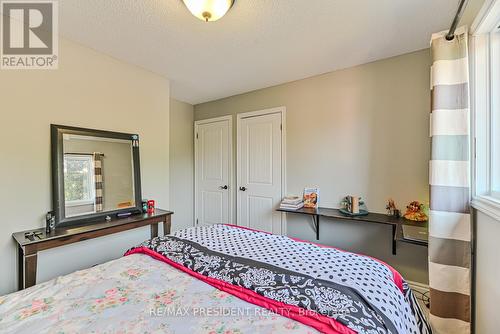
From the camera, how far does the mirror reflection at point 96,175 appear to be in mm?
1979

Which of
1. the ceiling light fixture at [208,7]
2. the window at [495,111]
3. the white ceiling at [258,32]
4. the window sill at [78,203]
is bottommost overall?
the window sill at [78,203]

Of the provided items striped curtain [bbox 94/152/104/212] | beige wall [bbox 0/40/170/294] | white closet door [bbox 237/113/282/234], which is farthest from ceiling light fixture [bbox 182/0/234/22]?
white closet door [bbox 237/113/282/234]

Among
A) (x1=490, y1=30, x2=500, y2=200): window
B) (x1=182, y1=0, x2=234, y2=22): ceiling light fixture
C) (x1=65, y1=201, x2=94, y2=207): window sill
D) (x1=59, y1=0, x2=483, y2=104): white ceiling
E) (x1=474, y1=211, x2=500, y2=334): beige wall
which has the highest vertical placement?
(x1=59, y1=0, x2=483, y2=104): white ceiling

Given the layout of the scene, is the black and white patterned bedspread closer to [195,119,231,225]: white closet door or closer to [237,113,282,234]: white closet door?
[237,113,282,234]: white closet door

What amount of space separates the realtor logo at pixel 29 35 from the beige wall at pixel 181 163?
69.9 inches

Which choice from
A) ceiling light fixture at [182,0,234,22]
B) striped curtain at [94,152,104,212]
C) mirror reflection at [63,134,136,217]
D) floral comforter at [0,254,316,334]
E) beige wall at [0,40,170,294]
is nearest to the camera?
floral comforter at [0,254,316,334]

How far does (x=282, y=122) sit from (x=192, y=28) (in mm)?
1593

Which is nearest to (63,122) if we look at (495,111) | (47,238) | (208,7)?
(47,238)

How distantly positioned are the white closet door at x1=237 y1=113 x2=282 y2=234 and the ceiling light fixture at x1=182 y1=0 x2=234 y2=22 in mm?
1696

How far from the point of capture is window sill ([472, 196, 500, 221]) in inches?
43.1

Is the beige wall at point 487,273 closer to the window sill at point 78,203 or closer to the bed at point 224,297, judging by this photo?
the bed at point 224,297

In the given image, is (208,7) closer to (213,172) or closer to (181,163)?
(213,172)

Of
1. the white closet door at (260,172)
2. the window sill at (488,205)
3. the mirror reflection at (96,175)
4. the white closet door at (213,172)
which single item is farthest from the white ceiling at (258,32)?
the window sill at (488,205)

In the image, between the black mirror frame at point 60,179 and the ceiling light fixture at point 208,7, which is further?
the black mirror frame at point 60,179
